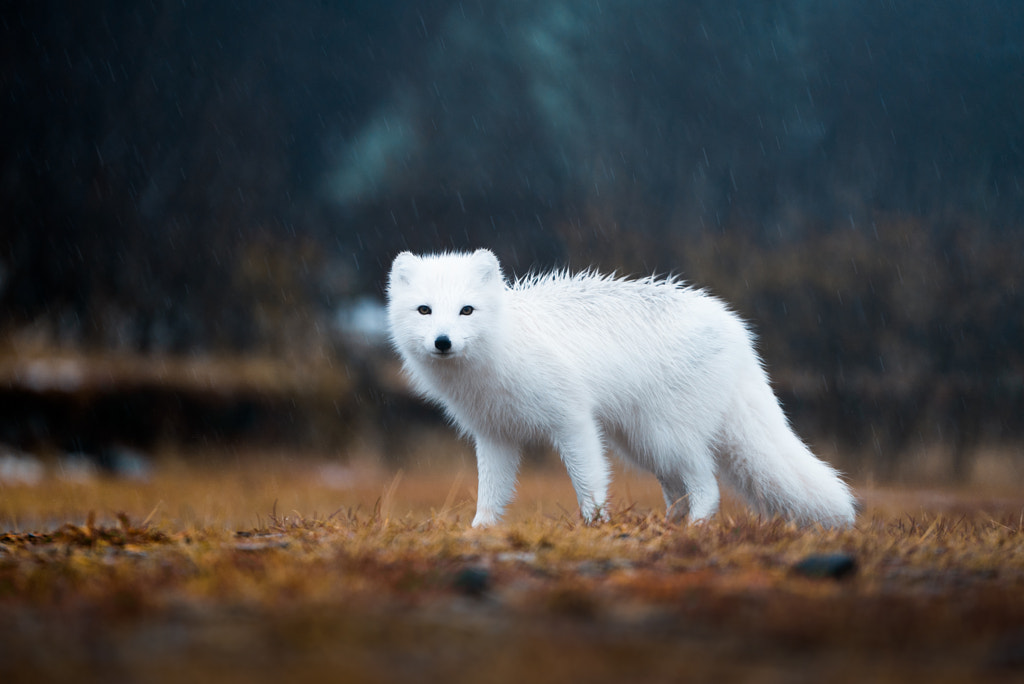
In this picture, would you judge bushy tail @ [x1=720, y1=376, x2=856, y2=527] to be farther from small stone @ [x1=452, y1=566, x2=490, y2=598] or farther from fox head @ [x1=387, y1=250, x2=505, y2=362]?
small stone @ [x1=452, y1=566, x2=490, y2=598]

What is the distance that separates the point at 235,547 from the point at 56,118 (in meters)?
10.6

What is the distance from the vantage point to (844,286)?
37.8 feet

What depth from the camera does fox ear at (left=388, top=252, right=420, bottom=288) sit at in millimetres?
4977

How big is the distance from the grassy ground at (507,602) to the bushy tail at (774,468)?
1.84 ft

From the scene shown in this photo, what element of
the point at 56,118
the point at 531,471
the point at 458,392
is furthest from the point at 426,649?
the point at 56,118

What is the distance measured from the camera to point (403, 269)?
16.4 ft

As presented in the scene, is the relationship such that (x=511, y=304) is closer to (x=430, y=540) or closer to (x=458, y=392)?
(x=458, y=392)

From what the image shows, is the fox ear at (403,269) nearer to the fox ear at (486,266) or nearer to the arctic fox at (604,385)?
the arctic fox at (604,385)

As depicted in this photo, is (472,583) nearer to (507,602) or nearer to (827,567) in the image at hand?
(507,602)

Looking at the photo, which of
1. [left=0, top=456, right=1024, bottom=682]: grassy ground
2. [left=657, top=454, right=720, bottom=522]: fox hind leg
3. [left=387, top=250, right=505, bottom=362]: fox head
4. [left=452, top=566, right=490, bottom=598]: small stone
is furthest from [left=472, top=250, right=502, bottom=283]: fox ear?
[left=452, top=566, right=490, bottom=598]: small stone

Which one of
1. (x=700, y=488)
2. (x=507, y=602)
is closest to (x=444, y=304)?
(x=700, y=488)

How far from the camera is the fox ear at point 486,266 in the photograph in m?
4.94

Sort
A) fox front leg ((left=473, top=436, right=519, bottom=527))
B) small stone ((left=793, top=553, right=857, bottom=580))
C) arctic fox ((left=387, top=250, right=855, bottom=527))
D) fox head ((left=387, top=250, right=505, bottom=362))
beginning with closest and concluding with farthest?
small stone ((left=793, top=553, right=857, bottom=580)), fox head ((left=387, top=250, right=505, bottom=362)), arctic fox ((left=387, top=250, right=855, bottom=527)), fox front leg ((left=473, top=436, right=519, bottom=527))

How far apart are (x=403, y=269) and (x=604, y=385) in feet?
4.84
